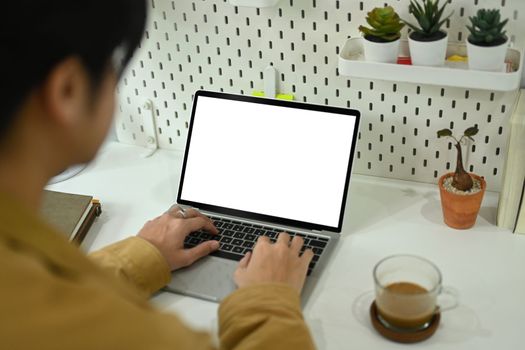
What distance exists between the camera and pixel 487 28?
1.12 m

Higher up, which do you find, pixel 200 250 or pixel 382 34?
pixel 382 34

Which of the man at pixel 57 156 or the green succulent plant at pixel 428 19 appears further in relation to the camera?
the green succulent plant at pixel 428 19

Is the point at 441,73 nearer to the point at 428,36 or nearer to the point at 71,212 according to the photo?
the point at 428,36

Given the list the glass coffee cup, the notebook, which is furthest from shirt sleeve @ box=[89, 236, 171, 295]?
the glass coffee cup

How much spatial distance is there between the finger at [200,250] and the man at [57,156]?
0.46 meters

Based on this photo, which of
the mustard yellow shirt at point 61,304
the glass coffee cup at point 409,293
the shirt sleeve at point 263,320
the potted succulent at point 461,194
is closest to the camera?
the mustard yellow shirt at point 61,304

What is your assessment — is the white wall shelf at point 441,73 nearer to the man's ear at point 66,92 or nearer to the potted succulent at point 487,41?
the potted succulent at point 487,41

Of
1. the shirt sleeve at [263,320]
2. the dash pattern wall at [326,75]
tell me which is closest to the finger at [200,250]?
the shirt sleeve at [263,320]

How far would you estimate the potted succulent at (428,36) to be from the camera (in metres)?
1.16

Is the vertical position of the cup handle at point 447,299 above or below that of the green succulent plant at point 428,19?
below

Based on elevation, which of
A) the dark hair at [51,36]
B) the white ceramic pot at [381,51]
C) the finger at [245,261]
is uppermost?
the dark hair at [51,36]

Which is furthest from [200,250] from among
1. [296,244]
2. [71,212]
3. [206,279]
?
[71,212]

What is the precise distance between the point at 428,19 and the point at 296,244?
16.7 inches

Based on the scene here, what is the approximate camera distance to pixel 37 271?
1.83 feet
